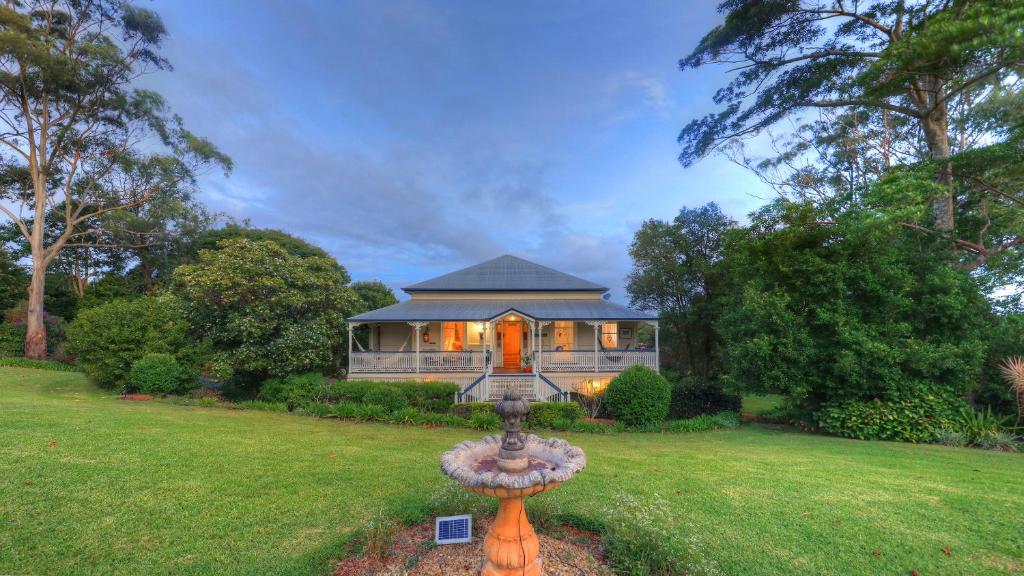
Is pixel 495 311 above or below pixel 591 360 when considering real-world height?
above

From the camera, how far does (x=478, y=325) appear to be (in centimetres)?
1809

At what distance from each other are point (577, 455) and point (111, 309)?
17461 mm

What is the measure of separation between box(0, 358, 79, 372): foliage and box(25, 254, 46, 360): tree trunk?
48.3 inches

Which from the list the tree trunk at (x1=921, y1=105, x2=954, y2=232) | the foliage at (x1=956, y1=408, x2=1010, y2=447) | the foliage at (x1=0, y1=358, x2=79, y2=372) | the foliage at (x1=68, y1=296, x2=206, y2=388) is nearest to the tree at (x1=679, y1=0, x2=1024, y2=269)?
the tree trunk at (x1=921, y1=105, x2=954, y2=232)

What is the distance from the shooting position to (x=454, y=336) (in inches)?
714

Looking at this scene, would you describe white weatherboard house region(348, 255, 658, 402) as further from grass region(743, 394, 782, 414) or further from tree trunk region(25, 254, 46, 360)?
tree trunk region(25, 254, 46, 360)

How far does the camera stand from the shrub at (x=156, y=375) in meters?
11.9

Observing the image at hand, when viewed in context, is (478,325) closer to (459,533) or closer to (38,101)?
(459,533)

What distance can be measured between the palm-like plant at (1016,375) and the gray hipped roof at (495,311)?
8.69 metres

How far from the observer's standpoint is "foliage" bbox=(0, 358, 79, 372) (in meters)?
16.0

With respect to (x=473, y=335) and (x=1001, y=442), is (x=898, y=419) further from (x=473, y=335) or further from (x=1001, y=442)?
(x=473, y=335)

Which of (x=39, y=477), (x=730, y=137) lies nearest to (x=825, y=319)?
(x=730, y=137)

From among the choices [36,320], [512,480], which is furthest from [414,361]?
[36,320]

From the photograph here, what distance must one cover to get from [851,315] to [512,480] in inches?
444
